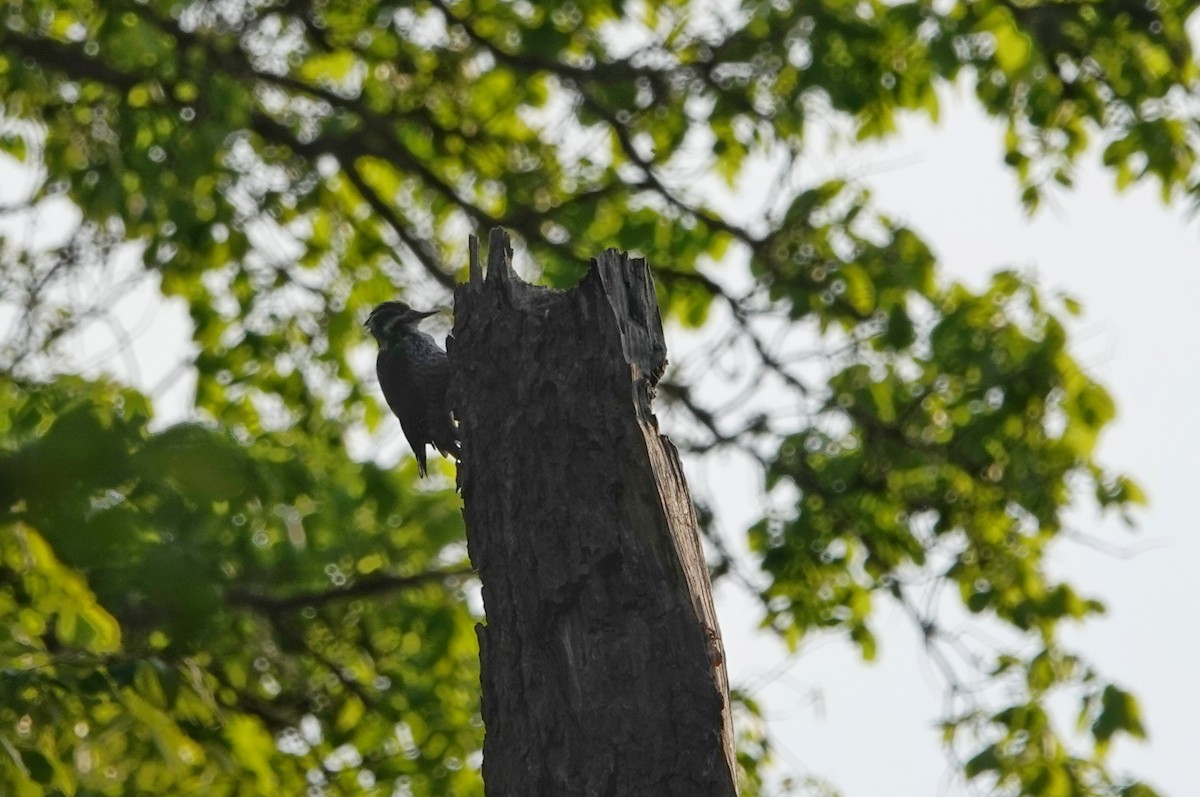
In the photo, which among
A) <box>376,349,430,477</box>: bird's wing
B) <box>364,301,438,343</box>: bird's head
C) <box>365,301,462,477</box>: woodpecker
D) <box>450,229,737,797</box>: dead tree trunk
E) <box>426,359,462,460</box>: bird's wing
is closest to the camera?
<box>450,229,737,797</box>: dead tree trunk

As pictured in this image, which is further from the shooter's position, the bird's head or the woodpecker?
the bird's head

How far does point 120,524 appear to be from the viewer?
1.79 m

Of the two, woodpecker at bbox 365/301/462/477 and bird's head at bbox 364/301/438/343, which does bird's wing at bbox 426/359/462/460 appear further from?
bird's head at bbox 364/301/438/343

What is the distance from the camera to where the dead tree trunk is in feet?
9.32

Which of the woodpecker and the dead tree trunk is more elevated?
the woodpecker

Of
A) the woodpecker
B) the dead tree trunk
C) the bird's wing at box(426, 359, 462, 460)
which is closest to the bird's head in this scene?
the woodpecker

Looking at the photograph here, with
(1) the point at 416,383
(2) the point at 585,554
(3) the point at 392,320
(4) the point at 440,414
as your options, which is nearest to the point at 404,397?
(1) the point at 416,383

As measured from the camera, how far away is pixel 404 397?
5.74m

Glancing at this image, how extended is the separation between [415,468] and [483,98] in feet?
8.32

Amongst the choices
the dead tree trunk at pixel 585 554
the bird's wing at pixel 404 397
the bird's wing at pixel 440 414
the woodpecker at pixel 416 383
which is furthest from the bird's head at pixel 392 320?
the dead tree trunk at pixel 585 554

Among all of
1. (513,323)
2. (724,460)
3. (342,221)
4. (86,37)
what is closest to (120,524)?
(513,323)

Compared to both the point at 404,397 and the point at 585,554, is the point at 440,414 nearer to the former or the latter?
the point at 404,397

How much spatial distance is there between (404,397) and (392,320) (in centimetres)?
61

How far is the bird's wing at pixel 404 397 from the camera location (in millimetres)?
5641
